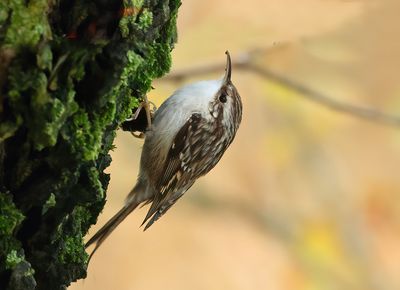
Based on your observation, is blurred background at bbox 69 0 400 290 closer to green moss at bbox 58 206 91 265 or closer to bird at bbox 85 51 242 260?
bird at bbox 85 51 242 260

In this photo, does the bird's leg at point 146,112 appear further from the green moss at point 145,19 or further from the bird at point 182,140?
the green moss at point 145,19

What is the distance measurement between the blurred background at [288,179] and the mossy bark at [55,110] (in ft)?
7.16

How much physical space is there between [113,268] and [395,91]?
1.63m

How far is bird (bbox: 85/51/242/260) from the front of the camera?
1.76 metres

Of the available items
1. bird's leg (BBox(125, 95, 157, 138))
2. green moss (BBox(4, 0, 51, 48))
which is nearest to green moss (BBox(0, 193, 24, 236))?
green moss (BBox(4, 0, 51, 48))

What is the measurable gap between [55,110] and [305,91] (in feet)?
8.50

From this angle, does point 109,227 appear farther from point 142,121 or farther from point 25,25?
point 25,25

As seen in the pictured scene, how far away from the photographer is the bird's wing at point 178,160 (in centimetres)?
177

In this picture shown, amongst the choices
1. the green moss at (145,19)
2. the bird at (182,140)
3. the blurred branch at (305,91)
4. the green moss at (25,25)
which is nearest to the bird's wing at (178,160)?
the bird at (182,140)

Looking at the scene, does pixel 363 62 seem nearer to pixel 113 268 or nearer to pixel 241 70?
pixel 241 70

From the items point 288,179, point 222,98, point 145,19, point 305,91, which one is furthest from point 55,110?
point 288,179

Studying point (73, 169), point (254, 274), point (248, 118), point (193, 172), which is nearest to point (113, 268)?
point (254, 274)

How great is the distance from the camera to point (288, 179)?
373 cm

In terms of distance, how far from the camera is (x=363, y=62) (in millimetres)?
3578
